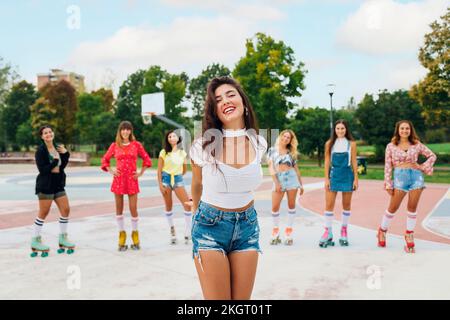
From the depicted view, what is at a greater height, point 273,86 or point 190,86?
point 190,86

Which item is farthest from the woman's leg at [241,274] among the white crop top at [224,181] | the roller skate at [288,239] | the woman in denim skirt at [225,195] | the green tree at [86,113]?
the green tree at [86,113]

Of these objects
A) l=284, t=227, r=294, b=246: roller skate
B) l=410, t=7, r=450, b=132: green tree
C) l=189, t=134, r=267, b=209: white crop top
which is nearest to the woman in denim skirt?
l=189, t=134, r=267, b=209: white crop top

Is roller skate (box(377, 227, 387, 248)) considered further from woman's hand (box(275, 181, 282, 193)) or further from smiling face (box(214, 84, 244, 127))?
smiling face (box(214, 84, 244, 127))

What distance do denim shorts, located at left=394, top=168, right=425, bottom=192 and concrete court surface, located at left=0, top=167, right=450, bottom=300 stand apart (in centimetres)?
93

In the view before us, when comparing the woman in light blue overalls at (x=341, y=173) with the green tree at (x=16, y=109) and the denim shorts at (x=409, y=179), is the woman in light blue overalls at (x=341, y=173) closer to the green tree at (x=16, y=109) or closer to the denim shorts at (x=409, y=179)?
the denim shorts at (x=409, y=179)

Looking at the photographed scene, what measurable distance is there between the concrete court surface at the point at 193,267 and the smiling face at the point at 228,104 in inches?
90.6

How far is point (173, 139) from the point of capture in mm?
6895

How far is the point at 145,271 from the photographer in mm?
5141

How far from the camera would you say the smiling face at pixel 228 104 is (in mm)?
2572

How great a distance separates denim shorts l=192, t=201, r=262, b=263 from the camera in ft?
8.13

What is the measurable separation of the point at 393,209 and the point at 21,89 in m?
72.0

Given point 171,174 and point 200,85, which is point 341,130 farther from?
point 200,85

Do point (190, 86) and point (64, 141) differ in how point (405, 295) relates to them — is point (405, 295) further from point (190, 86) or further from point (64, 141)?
point (190, 86)
